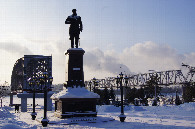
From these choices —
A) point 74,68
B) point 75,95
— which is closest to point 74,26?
point 74,68

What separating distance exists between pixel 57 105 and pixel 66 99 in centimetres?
288

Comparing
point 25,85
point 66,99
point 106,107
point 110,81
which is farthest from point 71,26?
point 110,81

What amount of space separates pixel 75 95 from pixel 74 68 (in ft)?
11.1

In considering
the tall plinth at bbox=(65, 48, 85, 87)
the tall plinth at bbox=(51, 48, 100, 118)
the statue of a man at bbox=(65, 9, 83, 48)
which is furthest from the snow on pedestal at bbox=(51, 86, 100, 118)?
the statue of a man at bbox=(65, 9, 83, 48)

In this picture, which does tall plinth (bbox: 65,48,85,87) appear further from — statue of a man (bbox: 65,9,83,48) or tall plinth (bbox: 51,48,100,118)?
statue of a man (bbox: 65,9,83,48)

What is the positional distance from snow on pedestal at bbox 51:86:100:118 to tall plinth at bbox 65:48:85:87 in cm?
117

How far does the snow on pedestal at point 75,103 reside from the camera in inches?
1045

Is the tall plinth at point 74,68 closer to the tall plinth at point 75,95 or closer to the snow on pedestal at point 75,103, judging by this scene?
the tall plinth at point 75,95

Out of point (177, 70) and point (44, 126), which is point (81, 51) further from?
point (177, 70)

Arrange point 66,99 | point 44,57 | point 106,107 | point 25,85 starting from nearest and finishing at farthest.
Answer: point 66,99
point 106,107
point 25,85
point 44,57

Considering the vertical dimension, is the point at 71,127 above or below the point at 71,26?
below

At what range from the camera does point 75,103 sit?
26.9 metres

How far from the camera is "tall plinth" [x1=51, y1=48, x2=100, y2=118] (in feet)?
87.4

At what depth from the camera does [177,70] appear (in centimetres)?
10519
